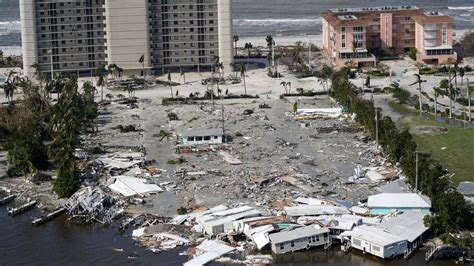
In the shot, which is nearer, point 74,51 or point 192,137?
point 192,137

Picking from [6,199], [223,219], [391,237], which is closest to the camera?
[391,237]

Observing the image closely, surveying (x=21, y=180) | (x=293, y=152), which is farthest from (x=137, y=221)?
(x=293, y=152)

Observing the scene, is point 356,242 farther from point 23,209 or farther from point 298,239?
point 23,209

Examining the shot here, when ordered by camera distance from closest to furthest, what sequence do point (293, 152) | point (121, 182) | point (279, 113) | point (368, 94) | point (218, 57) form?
point (121, 182), point (293, 152), point (279, 113), point (368, 94), point (218, 57)

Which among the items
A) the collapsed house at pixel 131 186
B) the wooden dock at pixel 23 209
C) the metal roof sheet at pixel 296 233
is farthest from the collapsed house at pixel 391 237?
the wooden dock at pixel 23 209

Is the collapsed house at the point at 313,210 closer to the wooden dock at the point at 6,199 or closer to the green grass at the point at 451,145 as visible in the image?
the green grass at the point at 451,145

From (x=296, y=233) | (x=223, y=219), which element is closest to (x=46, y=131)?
(x=223, y=219)

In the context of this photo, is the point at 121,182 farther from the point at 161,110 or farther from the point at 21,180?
the point at 161,110
